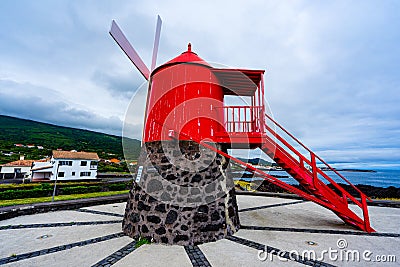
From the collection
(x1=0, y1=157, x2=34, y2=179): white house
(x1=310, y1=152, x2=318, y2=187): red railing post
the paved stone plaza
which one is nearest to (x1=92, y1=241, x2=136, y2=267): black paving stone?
the paved stone plaza

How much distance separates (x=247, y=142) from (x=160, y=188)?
3112 millimetres

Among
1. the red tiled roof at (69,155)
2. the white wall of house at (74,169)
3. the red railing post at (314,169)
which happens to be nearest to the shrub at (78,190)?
the white wall of house at (74,169)

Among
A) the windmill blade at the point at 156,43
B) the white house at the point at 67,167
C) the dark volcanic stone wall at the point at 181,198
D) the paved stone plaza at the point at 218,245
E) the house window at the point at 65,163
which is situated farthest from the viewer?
the house window at the point at 65,163

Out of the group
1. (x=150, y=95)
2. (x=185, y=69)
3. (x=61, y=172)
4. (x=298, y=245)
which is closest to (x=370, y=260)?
(x=298, y=245)

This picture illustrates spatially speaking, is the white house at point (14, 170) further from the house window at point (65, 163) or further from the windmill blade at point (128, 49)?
the windmill blade at point (128, 49)

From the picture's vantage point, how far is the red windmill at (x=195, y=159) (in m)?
6.23

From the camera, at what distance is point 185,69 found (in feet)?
23.3

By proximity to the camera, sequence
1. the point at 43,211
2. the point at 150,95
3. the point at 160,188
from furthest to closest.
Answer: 1. the point at 43,211
2. the point at 150,95
3. the point at 160,188

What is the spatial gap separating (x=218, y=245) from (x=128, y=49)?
7.01m

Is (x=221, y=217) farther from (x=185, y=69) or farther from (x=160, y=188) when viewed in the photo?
(x=185, y=69)

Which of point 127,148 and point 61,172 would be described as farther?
point 61,172

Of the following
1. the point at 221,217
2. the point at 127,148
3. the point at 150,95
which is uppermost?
the point at 150,95

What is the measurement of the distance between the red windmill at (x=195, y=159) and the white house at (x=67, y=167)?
2851cm

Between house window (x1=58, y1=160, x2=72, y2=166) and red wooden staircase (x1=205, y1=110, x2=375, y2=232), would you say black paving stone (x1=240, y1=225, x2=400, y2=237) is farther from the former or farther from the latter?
house window (x1=58, y1=160, x2=72, y2=166)
